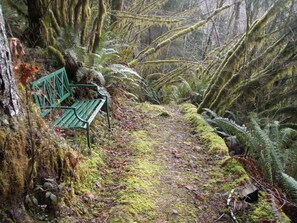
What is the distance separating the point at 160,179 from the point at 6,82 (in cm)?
220

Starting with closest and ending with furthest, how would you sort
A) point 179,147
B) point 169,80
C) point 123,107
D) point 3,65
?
point 3,65 < point 179,147 < point 123,107 < point 169,80

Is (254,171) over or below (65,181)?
below

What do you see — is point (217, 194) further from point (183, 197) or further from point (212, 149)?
point (212, 149)

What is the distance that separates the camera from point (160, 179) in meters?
3.62

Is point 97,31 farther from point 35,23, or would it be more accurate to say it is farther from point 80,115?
point 80,115

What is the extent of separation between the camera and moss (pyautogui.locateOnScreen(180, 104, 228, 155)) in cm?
463

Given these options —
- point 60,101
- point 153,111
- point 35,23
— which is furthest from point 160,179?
point 35,23

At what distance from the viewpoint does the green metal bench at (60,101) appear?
363 centimetres

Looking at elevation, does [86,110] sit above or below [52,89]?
below

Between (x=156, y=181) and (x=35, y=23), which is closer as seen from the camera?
(x=156, y=181)

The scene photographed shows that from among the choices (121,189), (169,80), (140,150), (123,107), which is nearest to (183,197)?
(121,189)

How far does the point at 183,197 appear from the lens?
3.33 m

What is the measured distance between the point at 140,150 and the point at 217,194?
141 centimetres

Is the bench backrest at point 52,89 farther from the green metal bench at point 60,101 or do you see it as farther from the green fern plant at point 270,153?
the green fern plant at point 270,153
